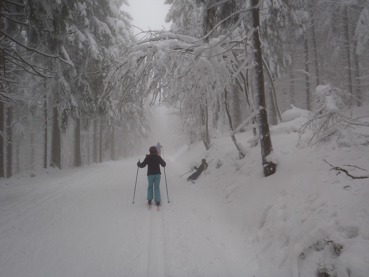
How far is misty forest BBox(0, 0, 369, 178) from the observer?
250 inches

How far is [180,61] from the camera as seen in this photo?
7723mm

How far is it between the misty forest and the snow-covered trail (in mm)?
2661

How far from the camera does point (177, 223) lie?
232 inches

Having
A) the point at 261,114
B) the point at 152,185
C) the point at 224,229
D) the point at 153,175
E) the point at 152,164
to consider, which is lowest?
the point at 224,229

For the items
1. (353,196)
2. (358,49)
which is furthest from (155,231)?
(358,49)

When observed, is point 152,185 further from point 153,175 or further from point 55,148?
point 55,148

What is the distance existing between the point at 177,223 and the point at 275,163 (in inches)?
116

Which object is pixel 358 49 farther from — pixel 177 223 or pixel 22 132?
pixel 22 132

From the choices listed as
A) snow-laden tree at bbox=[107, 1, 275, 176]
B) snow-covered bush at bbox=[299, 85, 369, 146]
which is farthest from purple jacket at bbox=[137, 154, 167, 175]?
snow-covered bush at bbox=[299, 85, 369, 146]

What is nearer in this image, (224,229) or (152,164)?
(224,229)

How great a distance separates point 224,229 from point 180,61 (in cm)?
521

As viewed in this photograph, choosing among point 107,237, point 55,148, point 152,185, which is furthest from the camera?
point 55,148

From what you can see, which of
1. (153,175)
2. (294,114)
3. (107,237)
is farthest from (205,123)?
(107,237)

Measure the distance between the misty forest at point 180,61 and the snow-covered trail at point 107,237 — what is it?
266 centimetres
